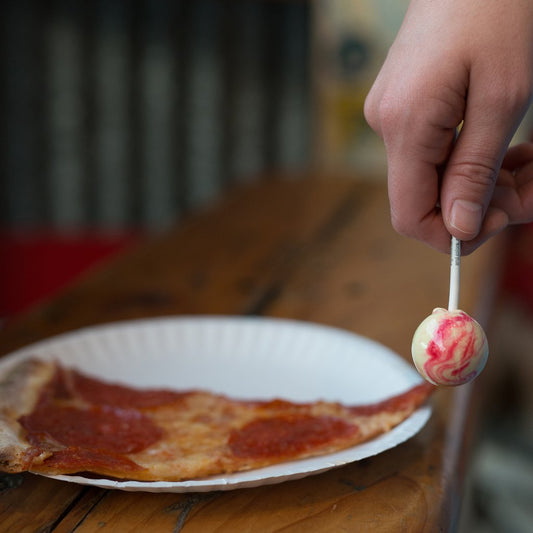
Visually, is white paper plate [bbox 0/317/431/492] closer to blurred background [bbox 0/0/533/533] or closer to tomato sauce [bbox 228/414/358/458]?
tomato sauce [bbox 228/414/358/458]

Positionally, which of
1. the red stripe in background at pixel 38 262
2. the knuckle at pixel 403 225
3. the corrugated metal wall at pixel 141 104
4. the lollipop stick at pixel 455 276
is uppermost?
the knuckle at pixel 403 225

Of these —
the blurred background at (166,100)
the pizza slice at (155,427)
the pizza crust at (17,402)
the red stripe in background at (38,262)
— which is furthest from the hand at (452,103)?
the blurred background at (166,100)

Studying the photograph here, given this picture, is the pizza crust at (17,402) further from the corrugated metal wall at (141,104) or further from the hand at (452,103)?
the corrugated metal wall at (141,104)

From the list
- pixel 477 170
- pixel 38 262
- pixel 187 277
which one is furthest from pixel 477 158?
pixel 38 262

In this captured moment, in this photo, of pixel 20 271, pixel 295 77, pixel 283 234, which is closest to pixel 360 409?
pixel 283 234

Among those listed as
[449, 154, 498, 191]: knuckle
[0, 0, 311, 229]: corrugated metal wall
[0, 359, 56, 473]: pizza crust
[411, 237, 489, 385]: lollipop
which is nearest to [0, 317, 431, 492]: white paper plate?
[0, 359, 56, 473]: pizza crust

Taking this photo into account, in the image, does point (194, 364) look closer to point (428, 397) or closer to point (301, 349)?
point (301, 349)

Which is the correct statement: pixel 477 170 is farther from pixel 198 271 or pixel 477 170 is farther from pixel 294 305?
pixel 198 271

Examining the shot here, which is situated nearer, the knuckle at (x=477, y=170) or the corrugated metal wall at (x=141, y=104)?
the knuckle at (x=477, y=170)
